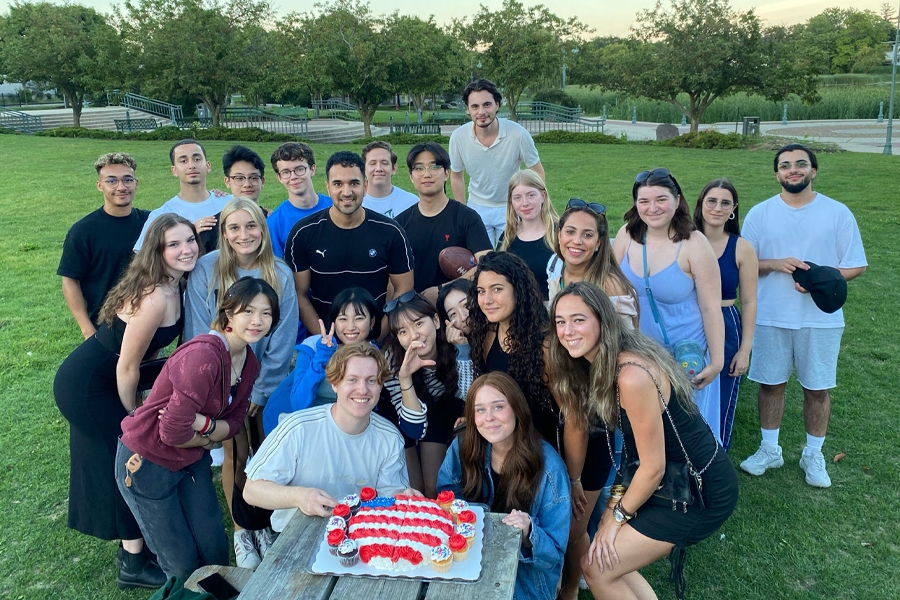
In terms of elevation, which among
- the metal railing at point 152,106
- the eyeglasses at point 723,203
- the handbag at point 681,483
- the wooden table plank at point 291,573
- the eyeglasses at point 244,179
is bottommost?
the wooden table plank at point 291,573

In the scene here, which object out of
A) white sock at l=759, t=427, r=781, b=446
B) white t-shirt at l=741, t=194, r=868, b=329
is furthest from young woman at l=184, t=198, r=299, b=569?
white sock at l=759, t=427, r=781, b=446

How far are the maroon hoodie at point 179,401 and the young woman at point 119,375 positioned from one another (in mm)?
434

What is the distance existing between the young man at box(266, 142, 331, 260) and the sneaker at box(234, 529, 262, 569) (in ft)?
7.78

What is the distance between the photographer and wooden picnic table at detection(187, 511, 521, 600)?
274 centimetres

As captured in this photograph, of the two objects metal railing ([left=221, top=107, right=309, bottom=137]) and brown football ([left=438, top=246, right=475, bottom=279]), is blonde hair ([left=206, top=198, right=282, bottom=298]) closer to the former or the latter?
brown football ([left=438, top=246, right=475, bottom=279])

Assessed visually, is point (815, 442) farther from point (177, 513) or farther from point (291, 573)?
point (177, 513)

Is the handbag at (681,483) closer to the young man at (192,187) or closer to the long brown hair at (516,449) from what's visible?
the long brown hair at (516,449)

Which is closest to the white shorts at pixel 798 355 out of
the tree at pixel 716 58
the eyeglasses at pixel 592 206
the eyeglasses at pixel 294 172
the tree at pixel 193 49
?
the eyeglasses at pixel 592 206

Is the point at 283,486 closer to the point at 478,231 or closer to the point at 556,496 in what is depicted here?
the point at 556,496

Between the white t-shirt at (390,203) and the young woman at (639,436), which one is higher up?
the white t-shirt at (390,203)

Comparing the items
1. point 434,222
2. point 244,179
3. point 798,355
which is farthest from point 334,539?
point 798,355

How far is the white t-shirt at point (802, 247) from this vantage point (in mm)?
4891

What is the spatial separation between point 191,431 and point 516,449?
1.76m

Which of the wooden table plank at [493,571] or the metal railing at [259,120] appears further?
the metal railing at [259,120]
